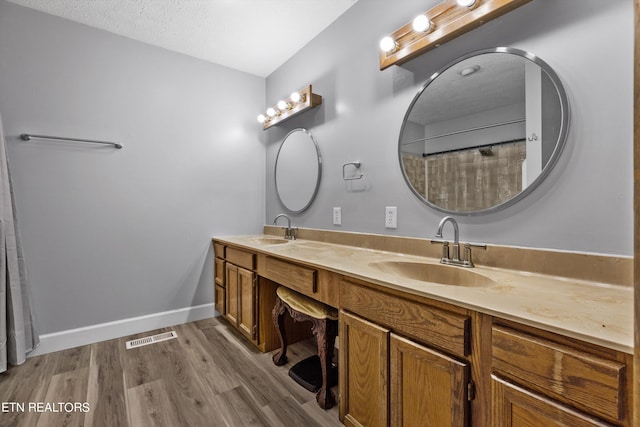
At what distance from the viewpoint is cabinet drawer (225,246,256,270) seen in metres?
1.98

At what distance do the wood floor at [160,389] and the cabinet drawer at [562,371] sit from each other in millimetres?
973

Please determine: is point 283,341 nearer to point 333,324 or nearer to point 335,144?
point 333,324

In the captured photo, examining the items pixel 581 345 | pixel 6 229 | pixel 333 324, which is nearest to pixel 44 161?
pixel 6 229

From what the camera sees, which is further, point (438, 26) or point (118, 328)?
point (118, 328)

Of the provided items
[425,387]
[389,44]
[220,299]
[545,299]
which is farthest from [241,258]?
[545,299]

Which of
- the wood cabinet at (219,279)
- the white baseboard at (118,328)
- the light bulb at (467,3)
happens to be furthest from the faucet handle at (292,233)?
the light bulb at (467,3)

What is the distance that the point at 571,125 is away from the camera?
104cm

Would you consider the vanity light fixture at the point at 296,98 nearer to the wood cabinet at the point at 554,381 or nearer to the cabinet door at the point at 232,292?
the cabinet door at the point at 232,292

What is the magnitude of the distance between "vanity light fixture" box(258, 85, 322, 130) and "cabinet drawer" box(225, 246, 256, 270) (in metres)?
1.19

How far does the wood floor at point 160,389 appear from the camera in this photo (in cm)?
137

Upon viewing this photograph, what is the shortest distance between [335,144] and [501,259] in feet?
4.28

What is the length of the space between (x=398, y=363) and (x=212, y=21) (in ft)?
8.15

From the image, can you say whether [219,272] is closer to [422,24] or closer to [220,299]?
[220,299]

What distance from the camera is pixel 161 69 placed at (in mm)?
2438
